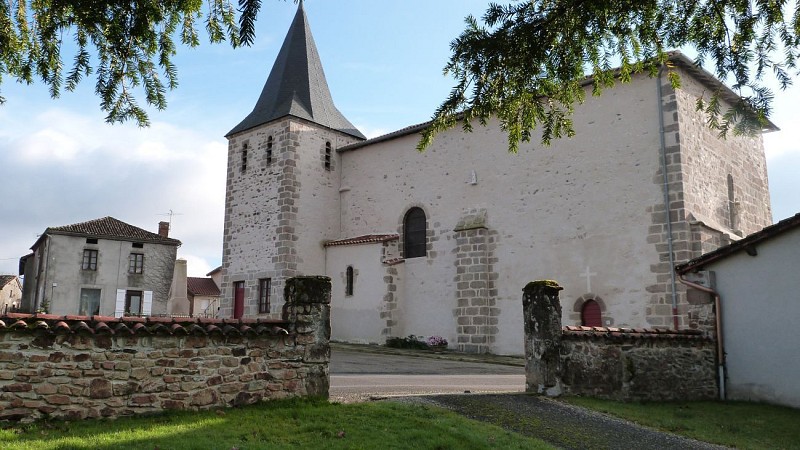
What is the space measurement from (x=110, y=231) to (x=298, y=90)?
14943 mm

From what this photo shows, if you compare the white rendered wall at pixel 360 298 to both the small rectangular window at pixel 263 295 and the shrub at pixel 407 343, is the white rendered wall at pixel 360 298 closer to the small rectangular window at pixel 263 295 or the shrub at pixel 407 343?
the shrub at pixel 407 343

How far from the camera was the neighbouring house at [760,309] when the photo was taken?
10.3m

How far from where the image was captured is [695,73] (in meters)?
16.4

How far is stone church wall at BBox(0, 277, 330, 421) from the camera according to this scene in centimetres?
631

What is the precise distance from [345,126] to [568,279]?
37.7ft

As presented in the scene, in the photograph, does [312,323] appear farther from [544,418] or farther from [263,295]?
[263,295]

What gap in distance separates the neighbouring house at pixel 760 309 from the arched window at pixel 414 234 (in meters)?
10.5

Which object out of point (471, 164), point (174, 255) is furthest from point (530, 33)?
point (174, 255)

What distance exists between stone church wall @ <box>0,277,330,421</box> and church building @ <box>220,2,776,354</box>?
24.0 feet

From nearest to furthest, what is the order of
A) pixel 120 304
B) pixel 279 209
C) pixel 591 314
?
1. pixel 591 314
2. pixel 279 209
3. pixel 120 304

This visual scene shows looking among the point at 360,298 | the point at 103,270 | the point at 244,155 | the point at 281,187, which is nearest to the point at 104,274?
the point at 103,270

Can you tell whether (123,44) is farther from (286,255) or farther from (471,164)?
(286,255)

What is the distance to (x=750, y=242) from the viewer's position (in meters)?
10.8

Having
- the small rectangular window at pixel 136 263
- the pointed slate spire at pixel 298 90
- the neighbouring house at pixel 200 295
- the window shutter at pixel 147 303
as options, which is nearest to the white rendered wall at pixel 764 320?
the pointed slate spire at pixel 298 90
